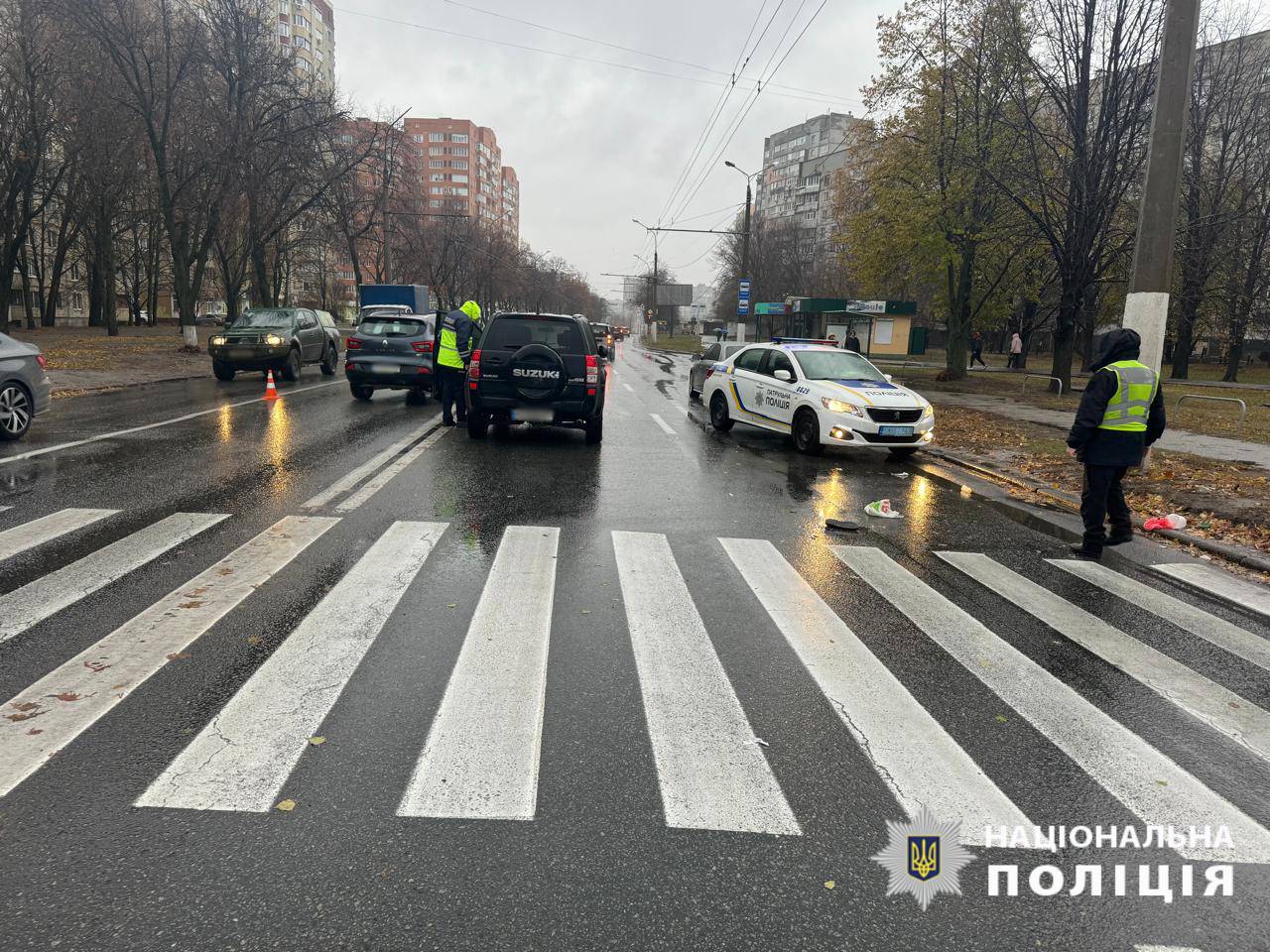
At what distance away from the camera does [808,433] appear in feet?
39.8

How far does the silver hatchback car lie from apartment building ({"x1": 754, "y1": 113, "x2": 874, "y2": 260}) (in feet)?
271

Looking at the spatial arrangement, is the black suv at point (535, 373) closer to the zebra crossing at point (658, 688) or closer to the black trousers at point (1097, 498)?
the zebra crossing at point (658, 688)

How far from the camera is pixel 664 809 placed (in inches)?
116

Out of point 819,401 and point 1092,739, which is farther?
point 819,401

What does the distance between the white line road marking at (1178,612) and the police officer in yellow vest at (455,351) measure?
359 inches

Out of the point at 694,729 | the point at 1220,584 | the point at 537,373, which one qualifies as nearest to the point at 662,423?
the point at 537,373

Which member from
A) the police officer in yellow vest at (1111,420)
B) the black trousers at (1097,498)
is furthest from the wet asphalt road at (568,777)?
the police officer in yellow vest at (1111,420)

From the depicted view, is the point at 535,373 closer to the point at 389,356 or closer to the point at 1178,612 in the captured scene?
the point at 389,356

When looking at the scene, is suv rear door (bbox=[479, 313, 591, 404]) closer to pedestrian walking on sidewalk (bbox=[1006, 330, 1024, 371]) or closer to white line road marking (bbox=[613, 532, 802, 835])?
white line road marking (bbox=[613, 532, 802, 835])

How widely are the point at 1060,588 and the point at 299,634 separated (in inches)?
206

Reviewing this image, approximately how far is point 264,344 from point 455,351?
30.7 ft

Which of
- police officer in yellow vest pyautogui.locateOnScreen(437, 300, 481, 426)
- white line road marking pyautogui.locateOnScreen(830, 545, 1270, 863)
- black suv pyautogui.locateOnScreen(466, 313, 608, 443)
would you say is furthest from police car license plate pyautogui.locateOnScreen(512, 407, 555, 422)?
white line road marking pyautogui.locateOnScreen(830, 545, 1270, 863)

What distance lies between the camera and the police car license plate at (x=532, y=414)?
11.5 m

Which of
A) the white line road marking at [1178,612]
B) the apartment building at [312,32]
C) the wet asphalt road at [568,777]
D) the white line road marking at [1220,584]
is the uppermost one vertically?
the apartment building at [312,32]
